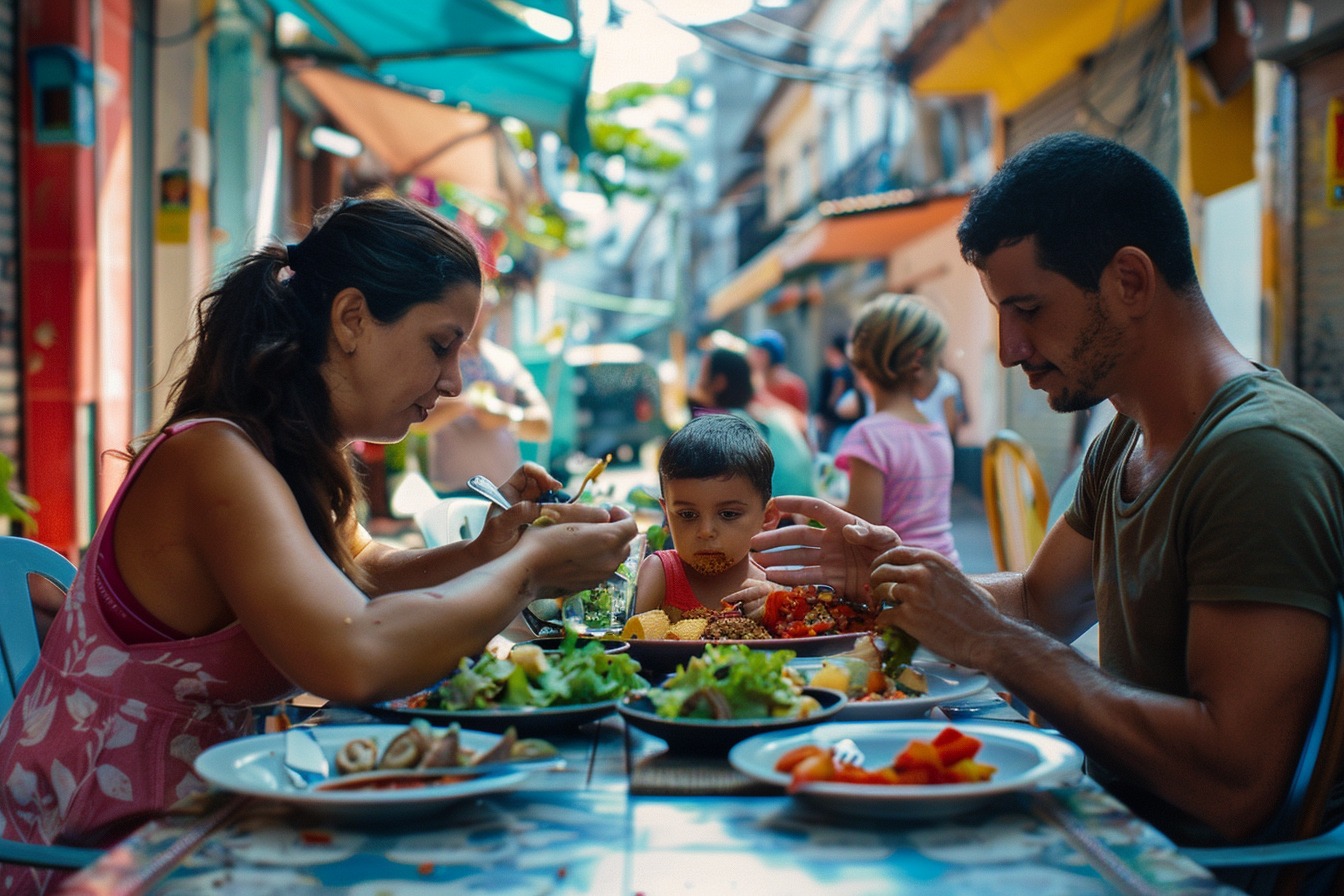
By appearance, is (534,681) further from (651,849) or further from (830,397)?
(830,397)

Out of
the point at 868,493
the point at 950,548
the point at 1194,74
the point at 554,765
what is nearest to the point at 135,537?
the point at 554,765

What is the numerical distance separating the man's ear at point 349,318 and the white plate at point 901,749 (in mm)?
1119

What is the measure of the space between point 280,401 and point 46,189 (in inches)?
170

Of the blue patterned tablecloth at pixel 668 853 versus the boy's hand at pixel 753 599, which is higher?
the boy's hand at pixel 753 599

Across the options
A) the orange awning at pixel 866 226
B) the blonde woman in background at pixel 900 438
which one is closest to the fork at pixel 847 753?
the blonde woman in background at pixel 900 438

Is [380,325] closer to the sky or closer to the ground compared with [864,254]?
closer to the ground

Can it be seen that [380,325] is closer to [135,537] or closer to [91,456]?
[135,537]

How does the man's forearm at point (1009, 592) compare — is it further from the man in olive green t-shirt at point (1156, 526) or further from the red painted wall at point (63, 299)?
the red painted wall at point (63, 299)

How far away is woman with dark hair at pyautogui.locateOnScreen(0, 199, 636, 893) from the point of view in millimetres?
1721

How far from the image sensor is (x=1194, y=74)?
7.87 meters

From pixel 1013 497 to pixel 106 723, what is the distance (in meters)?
3.87

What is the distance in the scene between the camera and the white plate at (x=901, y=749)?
1.32 meters

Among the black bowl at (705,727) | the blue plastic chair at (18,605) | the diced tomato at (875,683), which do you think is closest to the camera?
the black bowl at (705,727)

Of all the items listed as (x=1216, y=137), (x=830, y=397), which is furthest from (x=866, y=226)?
(x=1216, y=137)
